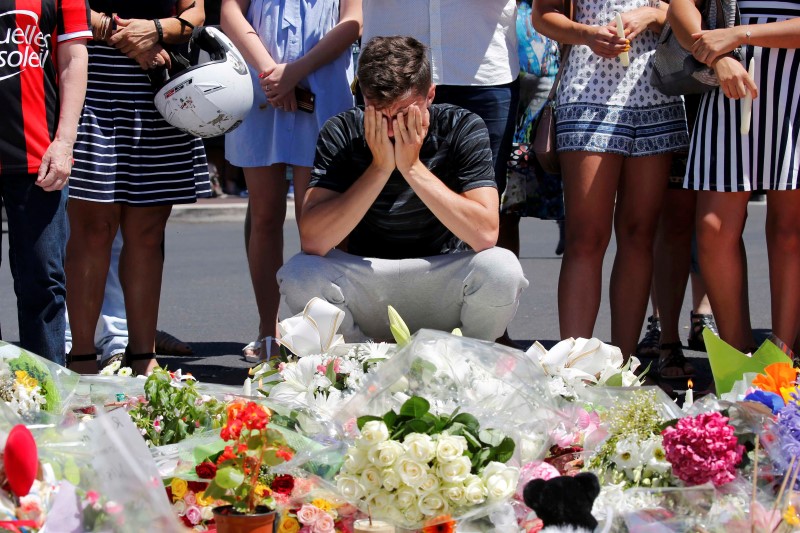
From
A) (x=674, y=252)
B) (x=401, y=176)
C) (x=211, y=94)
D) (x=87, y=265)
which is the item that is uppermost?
(x=211, y=94)

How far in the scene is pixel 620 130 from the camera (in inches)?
163

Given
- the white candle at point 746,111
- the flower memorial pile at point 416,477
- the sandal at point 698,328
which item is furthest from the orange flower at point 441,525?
the sandal at point 698,328

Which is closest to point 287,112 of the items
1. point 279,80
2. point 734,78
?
point 279,80

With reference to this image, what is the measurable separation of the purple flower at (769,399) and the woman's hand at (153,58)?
2.50 metres

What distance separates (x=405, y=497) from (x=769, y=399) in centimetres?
90

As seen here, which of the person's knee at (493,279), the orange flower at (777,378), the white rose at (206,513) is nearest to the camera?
the white rose at (206,513)

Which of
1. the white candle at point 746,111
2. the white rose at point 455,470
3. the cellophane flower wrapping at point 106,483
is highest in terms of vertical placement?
the white candle at point 746,111

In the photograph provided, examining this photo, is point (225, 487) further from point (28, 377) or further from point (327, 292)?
point (327, 292)

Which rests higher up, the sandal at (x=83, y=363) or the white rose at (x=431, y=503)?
the white rose at (x=431, y=503)

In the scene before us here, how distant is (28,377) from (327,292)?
1.09 m

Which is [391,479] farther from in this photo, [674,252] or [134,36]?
[674,252]

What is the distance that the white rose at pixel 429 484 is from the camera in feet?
7.25

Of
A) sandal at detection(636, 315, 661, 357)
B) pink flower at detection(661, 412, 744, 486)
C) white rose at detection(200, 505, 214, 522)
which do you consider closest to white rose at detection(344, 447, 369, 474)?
white rose at detection(200, 505, 214, 522)

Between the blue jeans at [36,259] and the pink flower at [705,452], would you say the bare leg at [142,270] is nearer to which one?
the blue jeans at [36,259]
